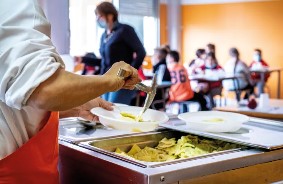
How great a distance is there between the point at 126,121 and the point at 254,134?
17.3 inches

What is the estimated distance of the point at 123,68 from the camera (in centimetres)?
117

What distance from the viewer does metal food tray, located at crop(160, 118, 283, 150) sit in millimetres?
1396

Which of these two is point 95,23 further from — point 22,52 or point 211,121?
point 22,52

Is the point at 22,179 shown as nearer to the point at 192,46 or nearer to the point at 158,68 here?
the point at 158,68

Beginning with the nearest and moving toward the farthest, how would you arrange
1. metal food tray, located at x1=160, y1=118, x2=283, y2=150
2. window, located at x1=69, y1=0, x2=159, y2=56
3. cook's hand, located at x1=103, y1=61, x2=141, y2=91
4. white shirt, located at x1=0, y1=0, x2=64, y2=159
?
white shirt, located at x1=0, y1=0, x2=64, y2=159, cook's hand, located at x1=103, y1=61, x2=141, y2=91, metal food tray, located at x1=160, y1=118, x2=283, y2=150, window, located at x1=69, y1=0, x2=159, y2=56

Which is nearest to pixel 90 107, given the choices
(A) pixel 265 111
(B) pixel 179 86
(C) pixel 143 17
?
(A) pixel 265 111

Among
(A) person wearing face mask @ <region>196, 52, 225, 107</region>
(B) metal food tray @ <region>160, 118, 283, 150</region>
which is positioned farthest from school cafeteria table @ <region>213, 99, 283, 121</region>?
(A) person wearing face mask @ <region>196, 52, 225, 107</region>

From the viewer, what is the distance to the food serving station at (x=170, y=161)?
1.19 m

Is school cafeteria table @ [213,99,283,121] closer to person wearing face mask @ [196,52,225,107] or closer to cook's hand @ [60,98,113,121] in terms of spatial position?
cook's hand @ [60,98,113,121]

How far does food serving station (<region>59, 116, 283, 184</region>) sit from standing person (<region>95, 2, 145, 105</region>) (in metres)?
1.93

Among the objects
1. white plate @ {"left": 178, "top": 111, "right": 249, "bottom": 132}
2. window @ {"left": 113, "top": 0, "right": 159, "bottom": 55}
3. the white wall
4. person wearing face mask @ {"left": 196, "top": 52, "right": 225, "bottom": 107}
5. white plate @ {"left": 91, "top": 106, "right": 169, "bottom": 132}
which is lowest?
person wearing face mask @ {"left": 196, "top": 52, "right": 225, "bottom": 107}

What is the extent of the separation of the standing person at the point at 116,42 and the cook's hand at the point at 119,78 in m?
2.42

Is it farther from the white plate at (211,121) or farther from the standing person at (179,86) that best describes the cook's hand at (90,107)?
the standing person at (179,86)

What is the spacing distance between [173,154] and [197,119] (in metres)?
0.20
